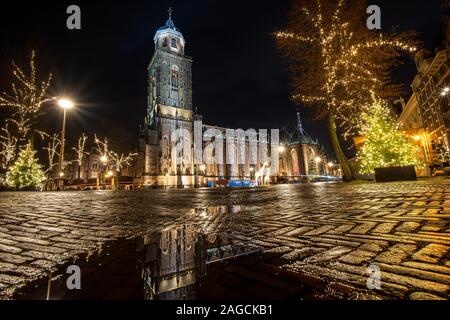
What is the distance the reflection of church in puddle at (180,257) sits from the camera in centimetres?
97

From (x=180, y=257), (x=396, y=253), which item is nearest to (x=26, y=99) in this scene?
(x=180, y=257)

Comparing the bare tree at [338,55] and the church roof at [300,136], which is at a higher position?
the church roof at [300,136]

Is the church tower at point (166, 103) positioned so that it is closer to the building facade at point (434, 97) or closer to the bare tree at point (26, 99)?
the bare tree at point (26, 99)

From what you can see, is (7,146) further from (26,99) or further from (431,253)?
(431,253)

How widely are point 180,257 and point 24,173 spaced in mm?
23740

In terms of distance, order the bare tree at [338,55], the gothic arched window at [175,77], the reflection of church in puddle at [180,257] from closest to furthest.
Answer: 1. the reflection of church in puddle at [180,257]
2. the bare tree at [338,55]
3. the gothic arched window at [175,77]

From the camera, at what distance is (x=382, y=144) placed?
46.6 ft

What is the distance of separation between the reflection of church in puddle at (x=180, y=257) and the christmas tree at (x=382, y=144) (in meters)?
15.3

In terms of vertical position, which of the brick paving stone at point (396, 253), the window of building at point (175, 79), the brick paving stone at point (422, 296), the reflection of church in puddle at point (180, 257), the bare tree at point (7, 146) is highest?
the window of building at point (175, 79)

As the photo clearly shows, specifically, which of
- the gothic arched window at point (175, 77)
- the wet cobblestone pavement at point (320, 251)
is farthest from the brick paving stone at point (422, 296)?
the gothic arched window at point (175, 77)

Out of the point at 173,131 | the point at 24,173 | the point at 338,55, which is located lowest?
the point at 24,173
